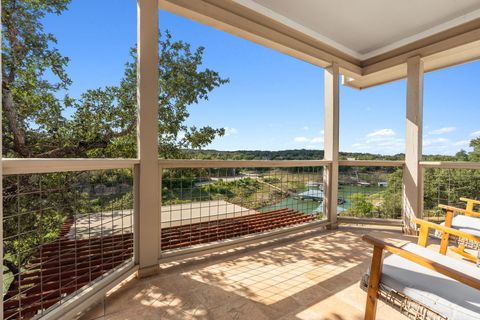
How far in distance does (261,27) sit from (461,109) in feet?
33.0

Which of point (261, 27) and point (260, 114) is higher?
point (260, 114)

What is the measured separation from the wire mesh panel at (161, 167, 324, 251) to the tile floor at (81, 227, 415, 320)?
1.01 feet

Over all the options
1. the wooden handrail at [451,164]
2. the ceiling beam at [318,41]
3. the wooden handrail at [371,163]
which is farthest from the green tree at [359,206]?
the ceiling beam at [318,41]

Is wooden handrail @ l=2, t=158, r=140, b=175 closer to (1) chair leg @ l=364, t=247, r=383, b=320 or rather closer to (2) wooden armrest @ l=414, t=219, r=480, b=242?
(1) chair leg @ l=364, t=247, r=383, b=320

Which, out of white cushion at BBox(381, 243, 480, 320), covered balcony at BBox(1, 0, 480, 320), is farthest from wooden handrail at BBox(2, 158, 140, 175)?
white cushion at BBox(381, 243, 480, 320)

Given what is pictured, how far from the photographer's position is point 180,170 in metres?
2.12

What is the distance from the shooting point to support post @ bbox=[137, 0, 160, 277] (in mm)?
1814

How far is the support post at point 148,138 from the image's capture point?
1.81 metres

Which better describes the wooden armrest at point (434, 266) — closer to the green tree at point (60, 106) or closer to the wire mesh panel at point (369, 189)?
the green tree at point (60, 106)

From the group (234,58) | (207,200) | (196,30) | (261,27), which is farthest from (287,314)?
(234,58)

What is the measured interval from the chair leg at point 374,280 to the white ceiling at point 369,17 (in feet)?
8.50

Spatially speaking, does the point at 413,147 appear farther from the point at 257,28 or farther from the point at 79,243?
the point at 79,243

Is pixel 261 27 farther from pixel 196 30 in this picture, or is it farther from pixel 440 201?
pixel 196 30

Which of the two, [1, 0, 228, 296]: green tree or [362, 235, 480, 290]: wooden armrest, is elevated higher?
[1, 0, 228, 296]: green tree
